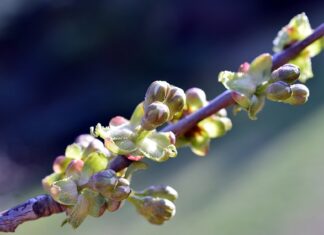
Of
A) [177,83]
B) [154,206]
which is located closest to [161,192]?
[154,206]

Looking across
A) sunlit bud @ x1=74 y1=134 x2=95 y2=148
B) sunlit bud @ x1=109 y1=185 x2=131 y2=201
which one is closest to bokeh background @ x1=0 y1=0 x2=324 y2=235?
sunlit bud @ x1=74 y1=134 x2=95 y2=148

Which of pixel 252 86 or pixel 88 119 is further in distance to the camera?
pixel 88 119

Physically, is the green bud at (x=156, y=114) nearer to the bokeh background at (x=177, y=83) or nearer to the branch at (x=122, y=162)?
the branch at (x=122, y=162)

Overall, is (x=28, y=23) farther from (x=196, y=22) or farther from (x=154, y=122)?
(x=154, y=122)

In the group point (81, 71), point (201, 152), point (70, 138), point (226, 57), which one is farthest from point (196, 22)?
point (201, 152)

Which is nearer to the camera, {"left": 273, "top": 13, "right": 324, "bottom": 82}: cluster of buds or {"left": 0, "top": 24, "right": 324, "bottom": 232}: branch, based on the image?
{"left": 0, "top": 24, "right": 324, "bottom": 232}: branch

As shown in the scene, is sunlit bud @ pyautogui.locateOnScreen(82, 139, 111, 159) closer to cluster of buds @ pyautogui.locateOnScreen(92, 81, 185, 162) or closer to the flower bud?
cluster of buds @ pyautogui.locateOnScreen(92, 81, 185, 162)

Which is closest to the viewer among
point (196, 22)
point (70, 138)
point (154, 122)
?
point (154, 122)
